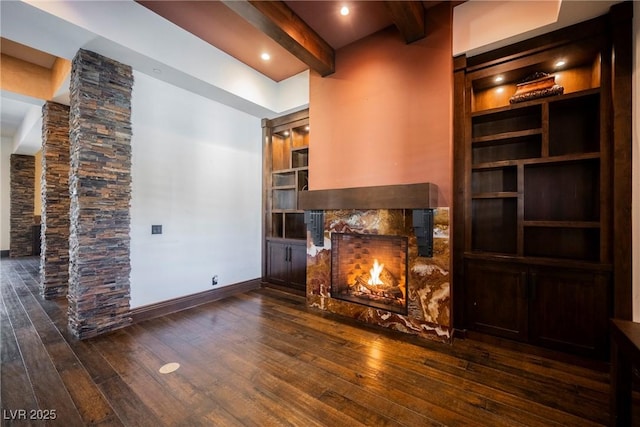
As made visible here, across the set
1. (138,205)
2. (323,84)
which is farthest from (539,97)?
(138,205)

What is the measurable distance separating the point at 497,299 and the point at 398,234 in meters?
1.13

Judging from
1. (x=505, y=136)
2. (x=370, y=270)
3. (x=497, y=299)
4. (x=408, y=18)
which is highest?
(x=408, y=18)

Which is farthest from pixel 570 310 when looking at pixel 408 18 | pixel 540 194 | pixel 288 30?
pixel 288 30

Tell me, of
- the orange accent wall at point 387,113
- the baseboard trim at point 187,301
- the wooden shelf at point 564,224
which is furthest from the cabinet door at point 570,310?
the baseboard trim at point 187,301

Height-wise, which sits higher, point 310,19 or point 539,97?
point 310,19

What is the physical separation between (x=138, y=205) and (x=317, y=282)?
2443mm

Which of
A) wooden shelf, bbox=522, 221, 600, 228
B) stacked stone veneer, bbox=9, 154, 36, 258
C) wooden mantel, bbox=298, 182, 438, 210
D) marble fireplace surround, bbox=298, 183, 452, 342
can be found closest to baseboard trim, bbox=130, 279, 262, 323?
marble fireplace surround, bbox=298, 183, 452, 342

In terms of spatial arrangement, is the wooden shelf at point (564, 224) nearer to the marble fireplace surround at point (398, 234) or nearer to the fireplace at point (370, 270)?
the marble fireplace surround at point (398, 234)

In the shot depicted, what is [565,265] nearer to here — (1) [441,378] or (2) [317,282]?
(1) [441,378]

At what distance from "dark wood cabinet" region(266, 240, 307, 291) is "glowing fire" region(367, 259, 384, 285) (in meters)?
1.12

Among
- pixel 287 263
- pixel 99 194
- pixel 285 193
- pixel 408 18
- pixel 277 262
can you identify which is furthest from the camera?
pixel 285 193

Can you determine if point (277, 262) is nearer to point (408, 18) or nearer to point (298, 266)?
point (298, 266)

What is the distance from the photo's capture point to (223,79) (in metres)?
3.51

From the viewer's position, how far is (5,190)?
7.18 m
